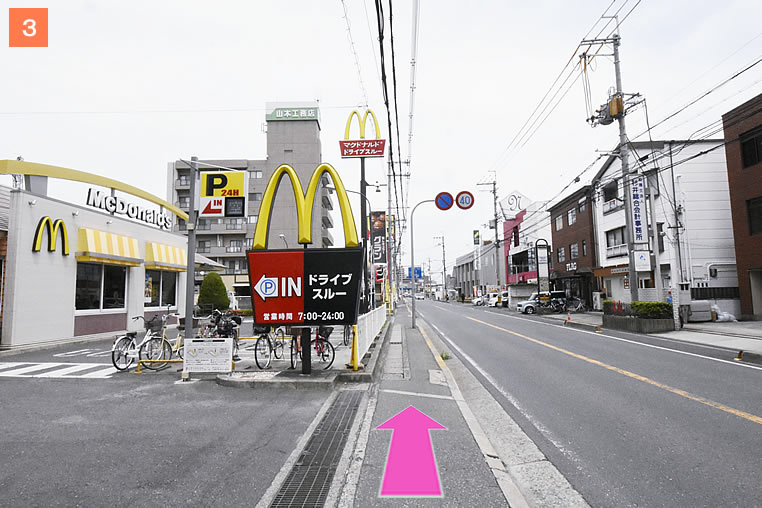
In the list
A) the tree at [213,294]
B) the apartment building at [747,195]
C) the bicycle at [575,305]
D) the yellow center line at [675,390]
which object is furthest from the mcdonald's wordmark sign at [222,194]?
the bicycle at [575,305]

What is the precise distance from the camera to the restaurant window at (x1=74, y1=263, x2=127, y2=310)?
16.1 m

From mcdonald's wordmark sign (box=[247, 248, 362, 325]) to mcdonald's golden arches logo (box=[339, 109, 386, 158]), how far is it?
25.4 feet

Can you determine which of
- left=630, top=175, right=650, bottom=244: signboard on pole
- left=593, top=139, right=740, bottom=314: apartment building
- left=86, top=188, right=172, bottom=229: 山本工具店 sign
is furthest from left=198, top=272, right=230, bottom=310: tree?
left=630, top=175, right=650, bottom=244: signboard on pole

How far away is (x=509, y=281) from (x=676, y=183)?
1301 inches

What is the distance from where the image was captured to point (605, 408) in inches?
254

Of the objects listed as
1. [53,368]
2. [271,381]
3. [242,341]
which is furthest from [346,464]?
[242,341]

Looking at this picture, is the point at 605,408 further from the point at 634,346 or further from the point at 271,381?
the point at 634,346

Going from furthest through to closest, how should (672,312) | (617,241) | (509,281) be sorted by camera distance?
(509,281)
(617,241)
(672,312)

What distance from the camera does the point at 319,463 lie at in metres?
4.61

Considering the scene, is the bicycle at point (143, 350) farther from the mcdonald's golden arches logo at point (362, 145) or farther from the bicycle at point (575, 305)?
the bicycle at point (575, 305)

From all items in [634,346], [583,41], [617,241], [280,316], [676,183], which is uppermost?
[583,41]

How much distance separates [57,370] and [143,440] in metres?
6.68

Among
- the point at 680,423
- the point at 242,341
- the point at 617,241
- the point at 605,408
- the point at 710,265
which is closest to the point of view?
the point at 680,423

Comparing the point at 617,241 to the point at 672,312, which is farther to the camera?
the point at 617,241
